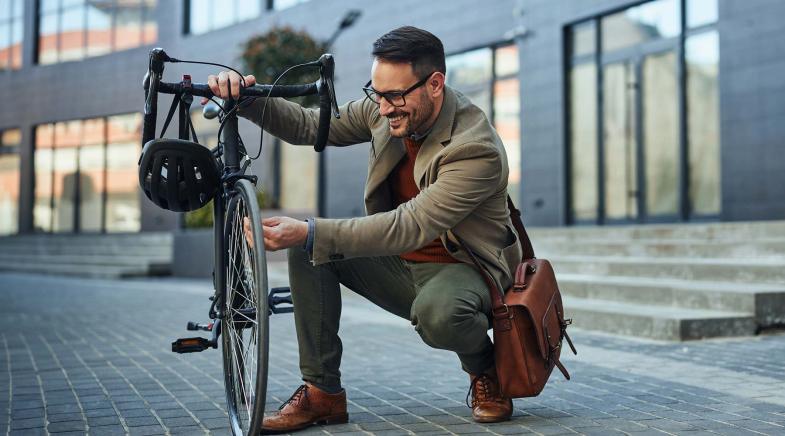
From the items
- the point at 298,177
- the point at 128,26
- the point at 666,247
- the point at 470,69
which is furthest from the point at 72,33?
the point at 666,247

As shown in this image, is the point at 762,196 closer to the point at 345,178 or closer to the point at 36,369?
the point at 36,369

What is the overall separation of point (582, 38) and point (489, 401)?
10401 millimetres

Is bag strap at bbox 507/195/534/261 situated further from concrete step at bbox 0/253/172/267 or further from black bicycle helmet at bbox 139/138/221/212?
concrete step at bbox 0/253/172/267

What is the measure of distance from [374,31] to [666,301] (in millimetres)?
11306

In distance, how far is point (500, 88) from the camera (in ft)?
47.7

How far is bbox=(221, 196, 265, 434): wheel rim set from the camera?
3.01 m

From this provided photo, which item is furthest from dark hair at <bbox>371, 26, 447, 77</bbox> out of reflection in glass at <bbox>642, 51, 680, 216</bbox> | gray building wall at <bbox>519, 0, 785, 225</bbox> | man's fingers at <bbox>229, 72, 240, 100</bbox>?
reflection in glass at <bbox>642, 51, 680, 216</bbox>

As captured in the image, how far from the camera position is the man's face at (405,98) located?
10.3 ft

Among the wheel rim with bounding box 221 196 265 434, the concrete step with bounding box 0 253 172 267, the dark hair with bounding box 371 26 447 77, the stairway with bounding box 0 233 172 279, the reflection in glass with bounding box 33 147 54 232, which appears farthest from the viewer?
the reflection in glass with bounding box 33 147 54 232

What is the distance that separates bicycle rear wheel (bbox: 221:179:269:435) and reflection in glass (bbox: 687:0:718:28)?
906 cm

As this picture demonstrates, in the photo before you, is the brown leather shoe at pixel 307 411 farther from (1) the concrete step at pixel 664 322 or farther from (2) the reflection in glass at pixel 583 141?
(2) the reflection in glass at pixel 583 141

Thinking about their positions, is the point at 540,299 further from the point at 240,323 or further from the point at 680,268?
the point at 680,268

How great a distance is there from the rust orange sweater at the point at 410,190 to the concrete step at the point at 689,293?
3.59 metres

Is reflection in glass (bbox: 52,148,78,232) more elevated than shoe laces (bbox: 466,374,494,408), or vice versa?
reflection in glass (bbox: 52,148,78,232)
